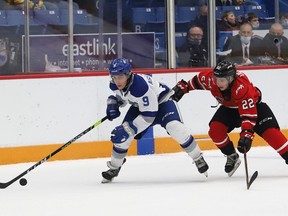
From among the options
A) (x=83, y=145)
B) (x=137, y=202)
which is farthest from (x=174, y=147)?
(x=137, y=202)

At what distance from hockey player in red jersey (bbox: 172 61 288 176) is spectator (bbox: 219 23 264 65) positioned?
2397 millimetres

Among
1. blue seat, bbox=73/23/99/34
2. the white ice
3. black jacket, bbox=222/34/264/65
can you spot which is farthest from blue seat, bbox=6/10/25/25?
black jacket, bbox=222/34/264/65

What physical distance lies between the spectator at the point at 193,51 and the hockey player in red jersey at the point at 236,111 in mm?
2032

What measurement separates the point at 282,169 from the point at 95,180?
140 centimetres

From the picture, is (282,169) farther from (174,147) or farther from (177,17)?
(177,17)

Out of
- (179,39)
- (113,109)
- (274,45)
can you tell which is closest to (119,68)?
(113,109)

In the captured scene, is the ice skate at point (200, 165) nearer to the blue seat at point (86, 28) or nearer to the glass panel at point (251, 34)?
the blue seat at point (86, 28)

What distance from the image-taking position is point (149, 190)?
6410 millimetres

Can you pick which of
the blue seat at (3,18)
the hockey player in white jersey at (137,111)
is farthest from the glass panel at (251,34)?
the hockey player in white jersey at (137,111)

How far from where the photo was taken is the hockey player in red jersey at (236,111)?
6539mm

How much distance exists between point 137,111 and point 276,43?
121 inches

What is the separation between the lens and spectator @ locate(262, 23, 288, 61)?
943 centimetres

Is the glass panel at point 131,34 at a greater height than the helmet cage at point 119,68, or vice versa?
the glass panel at point 131,34

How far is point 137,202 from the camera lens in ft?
19.3
